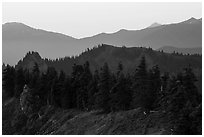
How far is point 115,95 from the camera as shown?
2354 inches

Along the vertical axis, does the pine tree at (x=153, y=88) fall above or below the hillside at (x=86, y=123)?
above

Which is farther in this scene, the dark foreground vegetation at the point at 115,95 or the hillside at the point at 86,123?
the hillside at the point at 86,123

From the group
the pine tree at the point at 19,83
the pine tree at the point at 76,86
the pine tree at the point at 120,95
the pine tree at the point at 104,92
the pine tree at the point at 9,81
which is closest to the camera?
the pine tree at the point at 120,95

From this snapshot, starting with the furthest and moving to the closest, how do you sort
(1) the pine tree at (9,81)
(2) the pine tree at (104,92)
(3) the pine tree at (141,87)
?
(1) the pine tree at (9,81)
(2) the pine tree at (104,92)
(3) the pine tree at (141,87)

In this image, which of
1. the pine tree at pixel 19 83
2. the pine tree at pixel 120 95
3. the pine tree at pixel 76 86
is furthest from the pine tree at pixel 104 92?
the pine tree at pixel 19 83

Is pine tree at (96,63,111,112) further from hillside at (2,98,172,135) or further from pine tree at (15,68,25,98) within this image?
pine tree at (15,68,25,98)

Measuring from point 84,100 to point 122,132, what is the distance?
73.8ft

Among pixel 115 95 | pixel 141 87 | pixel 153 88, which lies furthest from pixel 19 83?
pixel 153 88

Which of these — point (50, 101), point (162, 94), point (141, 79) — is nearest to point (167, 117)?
point (162, 94)

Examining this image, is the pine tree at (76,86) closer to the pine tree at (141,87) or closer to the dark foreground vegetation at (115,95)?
the dark foreground vegetation at (115,95)

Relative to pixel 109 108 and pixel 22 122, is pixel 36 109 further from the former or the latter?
pixel 109 108

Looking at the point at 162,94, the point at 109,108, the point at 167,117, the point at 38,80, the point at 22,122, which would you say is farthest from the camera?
the point at 38,80

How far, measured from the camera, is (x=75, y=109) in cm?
7119

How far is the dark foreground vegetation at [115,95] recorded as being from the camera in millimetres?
41469
